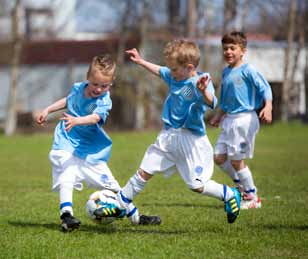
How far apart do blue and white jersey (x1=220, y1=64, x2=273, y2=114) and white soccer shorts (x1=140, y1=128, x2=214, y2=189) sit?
170cm

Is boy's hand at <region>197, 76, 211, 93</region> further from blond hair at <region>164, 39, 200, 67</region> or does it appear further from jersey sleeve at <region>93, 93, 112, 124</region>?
jersey sleeve at <region>93, 93, 112, 124</region>

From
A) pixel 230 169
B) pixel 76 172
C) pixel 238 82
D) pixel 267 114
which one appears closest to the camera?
pixel 76 172

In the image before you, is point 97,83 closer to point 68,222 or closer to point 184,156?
point 184,156

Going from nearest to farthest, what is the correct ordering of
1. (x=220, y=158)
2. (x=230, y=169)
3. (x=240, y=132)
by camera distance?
(x=240, y=132) < (x=220, y=158) < (x=230, y=169)

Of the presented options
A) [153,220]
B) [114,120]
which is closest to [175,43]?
[153,220]

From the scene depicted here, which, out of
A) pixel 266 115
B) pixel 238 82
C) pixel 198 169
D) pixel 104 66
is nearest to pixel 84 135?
pixel 104 66

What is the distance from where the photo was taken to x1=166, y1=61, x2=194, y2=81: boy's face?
22.3 ft

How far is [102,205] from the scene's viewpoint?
679 centimetres

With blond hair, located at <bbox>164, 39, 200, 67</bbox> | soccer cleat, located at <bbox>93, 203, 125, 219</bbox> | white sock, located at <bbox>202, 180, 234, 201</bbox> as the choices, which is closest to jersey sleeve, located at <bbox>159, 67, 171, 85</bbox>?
blond hair, located at <bbox>164, 39, 200, 67</bbox>

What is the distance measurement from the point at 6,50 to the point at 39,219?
90.5 feet

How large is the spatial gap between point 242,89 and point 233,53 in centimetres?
39

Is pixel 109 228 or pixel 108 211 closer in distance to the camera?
pixel 108 211

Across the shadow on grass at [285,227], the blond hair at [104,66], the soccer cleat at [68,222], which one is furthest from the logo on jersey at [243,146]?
the soccer cleat at [68,222]

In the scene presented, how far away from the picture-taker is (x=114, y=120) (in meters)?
34.1
